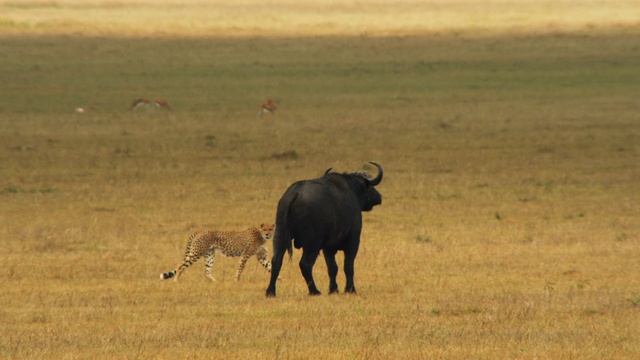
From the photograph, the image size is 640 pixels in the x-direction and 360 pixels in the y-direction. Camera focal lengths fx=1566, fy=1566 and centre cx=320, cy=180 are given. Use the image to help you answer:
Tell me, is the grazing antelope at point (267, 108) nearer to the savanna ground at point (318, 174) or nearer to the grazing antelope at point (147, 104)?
the savanna ground at point (318, 174)

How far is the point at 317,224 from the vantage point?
13.9m

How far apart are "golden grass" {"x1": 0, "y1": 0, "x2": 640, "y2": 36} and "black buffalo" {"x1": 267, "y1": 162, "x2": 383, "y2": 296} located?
52.8 meters

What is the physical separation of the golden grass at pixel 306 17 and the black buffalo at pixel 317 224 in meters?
52.8

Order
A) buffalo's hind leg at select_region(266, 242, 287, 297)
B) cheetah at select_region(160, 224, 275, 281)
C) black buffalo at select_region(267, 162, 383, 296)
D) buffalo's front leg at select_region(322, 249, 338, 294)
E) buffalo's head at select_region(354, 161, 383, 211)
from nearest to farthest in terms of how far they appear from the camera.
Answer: black buffalo at select_region(267, 162, 383, 296), buffalo's hind leg at select_region(266, 242, 287, 297), buffalo's front leg at select_region(322, 249, 338, 294), buffalo's head at select_region(354, 161, 383, 211), cheetah at select_region(160, 224, 275, 281)

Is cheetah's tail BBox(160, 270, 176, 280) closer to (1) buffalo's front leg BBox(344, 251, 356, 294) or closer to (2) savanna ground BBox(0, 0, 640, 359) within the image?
(2) savanna ground BBox(0, 0, 640, 359)

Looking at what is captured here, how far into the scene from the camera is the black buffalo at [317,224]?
13812mm

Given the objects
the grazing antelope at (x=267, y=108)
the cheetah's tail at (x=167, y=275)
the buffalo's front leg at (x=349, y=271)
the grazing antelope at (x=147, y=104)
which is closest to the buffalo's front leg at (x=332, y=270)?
the buffalo's front leg at (x=349, y=271)

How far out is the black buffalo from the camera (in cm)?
1381

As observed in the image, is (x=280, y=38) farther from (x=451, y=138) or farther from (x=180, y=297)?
(x=180, y=297)

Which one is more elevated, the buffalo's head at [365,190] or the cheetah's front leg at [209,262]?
the buffalo's head at [365,190]

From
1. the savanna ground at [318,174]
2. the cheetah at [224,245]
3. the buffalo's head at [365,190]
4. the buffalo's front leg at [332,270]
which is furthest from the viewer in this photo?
the cheetah at [224,245]

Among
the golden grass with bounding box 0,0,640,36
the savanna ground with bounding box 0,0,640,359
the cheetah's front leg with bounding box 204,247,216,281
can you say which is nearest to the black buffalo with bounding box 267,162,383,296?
the savanna ground with bounding box 0,0,640,359

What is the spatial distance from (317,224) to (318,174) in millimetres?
12283

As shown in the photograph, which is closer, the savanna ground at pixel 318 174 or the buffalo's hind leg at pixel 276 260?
the savanna ground at pixel 318 174
